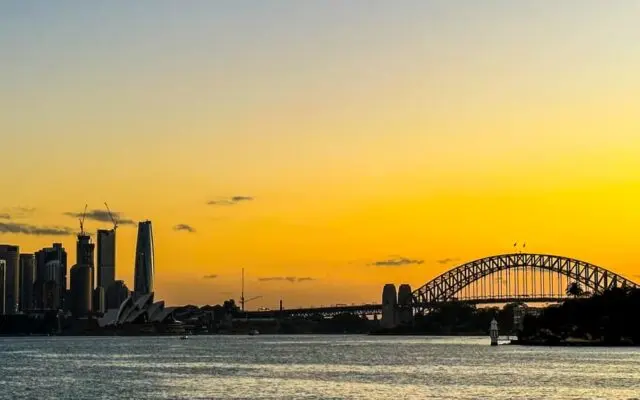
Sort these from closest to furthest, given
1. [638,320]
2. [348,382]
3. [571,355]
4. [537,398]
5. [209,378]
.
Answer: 1. [537,398]
2. [348,382]
3. [209,378]
4. [571,355]
5. [638,320]

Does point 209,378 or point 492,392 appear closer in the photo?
point 492,392

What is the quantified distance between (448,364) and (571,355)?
75.4 ft

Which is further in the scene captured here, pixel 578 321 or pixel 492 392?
pixel 578 321

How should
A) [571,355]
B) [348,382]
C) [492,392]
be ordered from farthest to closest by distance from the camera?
[571,355] → [348,382] → [492,392]

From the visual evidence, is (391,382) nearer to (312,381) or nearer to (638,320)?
(312,381)

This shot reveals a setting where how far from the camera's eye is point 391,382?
82.7 m

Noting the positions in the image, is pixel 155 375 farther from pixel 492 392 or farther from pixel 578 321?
pixel 578 321

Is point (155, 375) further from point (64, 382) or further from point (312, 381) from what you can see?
point (312, 381)

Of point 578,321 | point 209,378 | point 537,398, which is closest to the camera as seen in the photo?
point 537,398

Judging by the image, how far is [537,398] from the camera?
6806cm

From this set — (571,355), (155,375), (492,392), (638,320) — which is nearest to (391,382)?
(492,392)

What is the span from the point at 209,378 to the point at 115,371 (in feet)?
50.8

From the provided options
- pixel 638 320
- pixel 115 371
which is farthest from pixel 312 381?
pixel 638 320

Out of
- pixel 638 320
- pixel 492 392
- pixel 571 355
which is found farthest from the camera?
pixel 638 320
